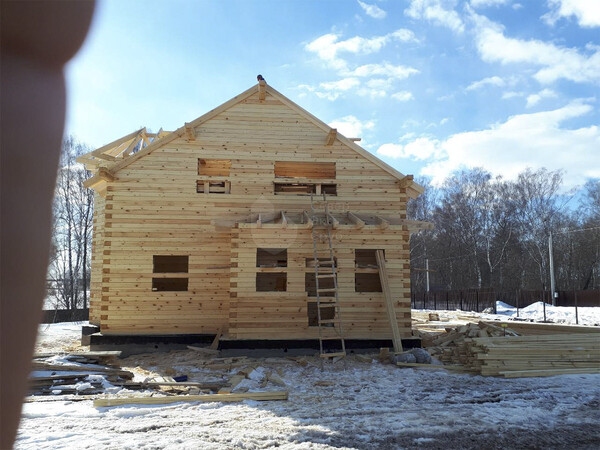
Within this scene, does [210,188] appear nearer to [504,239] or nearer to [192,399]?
[192,399]

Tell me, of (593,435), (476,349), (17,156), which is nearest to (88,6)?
(17,156)

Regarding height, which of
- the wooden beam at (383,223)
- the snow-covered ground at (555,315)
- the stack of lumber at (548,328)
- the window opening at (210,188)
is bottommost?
the snow-covered ground at (555,315)

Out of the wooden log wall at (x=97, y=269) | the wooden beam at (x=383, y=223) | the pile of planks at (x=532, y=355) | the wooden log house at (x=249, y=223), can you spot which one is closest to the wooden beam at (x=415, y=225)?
the wooden log house at (x=249, y=223)

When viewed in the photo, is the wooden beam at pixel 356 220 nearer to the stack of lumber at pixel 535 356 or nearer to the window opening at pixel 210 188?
the window opening at pixel 210 188

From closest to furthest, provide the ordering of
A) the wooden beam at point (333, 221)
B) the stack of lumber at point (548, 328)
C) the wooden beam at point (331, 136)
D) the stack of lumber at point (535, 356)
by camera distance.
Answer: the stack of lumber at point (535, 356)
the wooden beam at point (333, 221)
the stack of lumber at point (548, 328)
the wooden beam at point (331, 136)

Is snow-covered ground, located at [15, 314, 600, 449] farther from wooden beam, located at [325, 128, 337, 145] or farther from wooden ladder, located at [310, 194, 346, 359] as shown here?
wooden beam, located at [325, 128, 337, 145]

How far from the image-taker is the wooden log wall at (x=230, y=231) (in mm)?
12609

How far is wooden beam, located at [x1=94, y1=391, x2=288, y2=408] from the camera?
7254 mm

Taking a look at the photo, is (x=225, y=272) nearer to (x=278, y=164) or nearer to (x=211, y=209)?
(x=211, y=209)

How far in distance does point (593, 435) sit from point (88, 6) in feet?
24.0

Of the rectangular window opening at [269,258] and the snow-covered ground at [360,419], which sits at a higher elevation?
the rectangular window opening at [269,258]

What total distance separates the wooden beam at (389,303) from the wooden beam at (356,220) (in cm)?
108

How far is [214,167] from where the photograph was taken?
15.5 m

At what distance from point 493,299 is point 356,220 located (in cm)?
2404
